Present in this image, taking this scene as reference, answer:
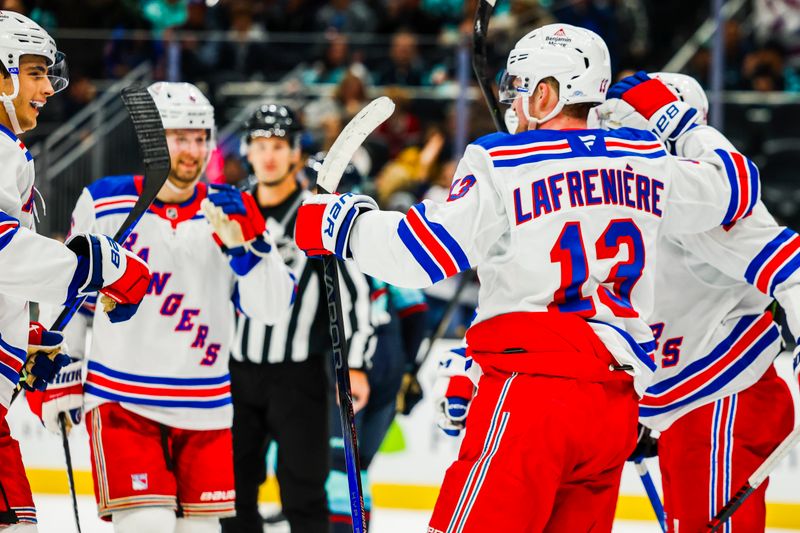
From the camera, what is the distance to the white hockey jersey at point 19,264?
2434 millimetres

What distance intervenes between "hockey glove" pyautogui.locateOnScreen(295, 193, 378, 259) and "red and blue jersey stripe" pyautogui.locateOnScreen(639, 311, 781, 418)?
1.05 m

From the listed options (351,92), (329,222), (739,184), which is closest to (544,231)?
(329,222)

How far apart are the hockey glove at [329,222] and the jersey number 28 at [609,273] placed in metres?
0.42

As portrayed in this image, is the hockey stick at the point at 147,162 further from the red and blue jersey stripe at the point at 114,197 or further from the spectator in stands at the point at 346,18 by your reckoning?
the spectator in stands at the point at 346,18

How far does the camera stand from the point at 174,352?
10.4 ft

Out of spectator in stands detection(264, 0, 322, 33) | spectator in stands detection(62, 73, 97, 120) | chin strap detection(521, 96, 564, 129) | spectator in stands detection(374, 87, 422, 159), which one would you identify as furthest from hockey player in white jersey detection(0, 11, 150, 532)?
spectator in stands detection(264, 0, 322, 33)

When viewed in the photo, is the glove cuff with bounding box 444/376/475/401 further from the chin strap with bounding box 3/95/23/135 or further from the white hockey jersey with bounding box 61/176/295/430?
the chin strap with bounding box 3/95/23/135

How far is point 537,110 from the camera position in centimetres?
267

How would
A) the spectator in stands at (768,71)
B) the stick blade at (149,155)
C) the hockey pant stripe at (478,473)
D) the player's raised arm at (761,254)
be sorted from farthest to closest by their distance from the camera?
the spectator in stands at (768,71)
the stick blade at (149,155)
the player's raised arm at (761,254)
the hockey pant stripe at (478,473)

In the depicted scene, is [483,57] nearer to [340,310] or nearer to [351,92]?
[340,310]

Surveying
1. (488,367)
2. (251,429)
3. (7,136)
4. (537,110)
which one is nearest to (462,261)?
(488,367)

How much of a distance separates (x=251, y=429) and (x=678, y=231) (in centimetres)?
162

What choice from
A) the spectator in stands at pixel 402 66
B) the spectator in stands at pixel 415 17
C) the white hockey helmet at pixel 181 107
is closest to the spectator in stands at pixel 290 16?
the spectator in stands at pixel 415 17

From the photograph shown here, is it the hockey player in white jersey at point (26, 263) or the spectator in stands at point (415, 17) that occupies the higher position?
the spectator in stands at point (415, 17)
